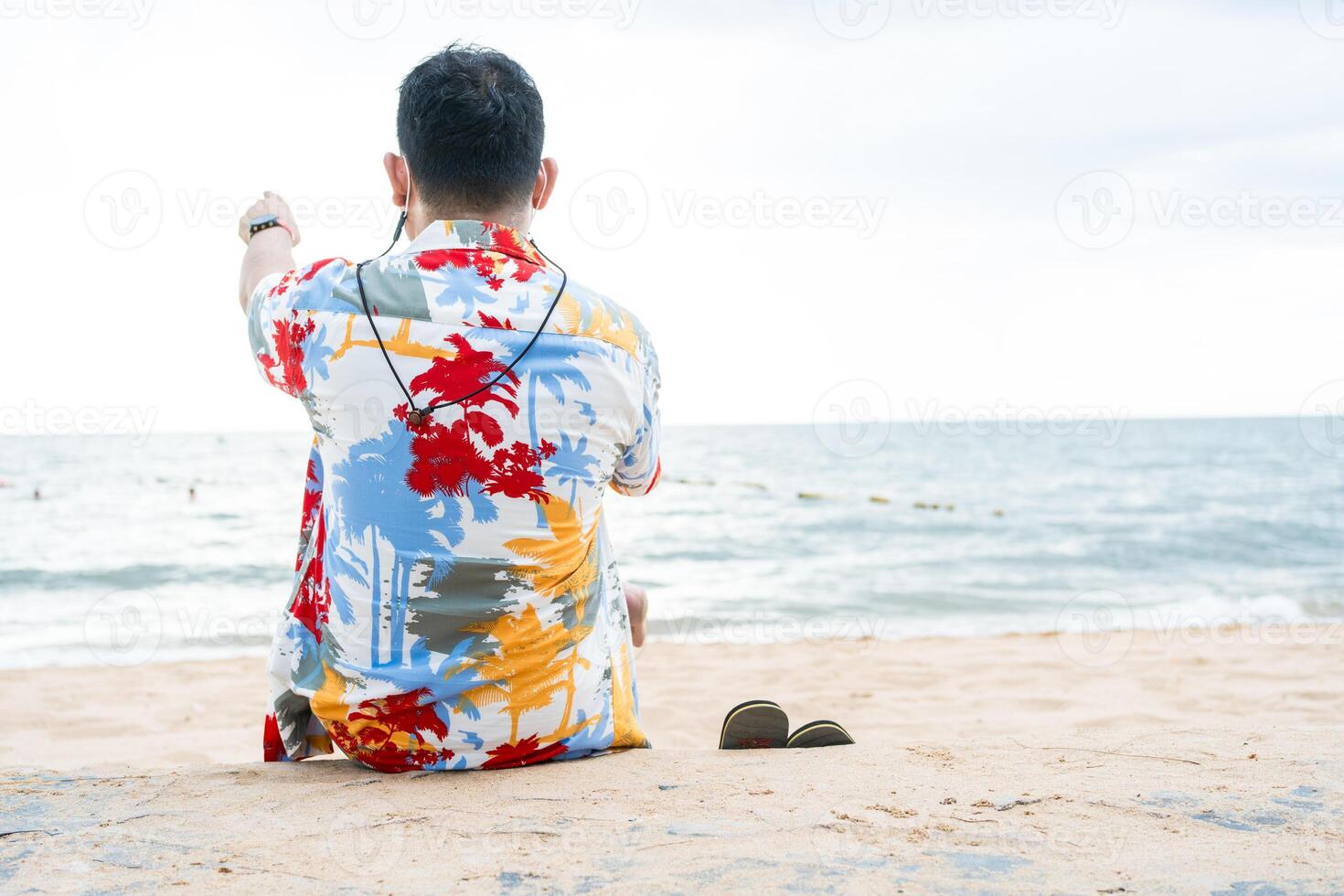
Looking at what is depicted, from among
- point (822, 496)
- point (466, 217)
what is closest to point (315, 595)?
point (466, 217)

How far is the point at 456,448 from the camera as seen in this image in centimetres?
159

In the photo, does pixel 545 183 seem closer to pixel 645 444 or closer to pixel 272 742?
pixel 645 444

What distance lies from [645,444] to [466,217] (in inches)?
22.5

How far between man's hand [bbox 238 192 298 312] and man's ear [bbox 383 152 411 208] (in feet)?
0.85

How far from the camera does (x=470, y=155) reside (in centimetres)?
173

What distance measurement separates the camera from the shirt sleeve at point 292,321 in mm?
1606

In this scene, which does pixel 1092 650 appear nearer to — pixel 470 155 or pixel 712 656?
pixel 712 656

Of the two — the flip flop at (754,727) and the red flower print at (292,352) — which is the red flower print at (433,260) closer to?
the red flower print at (292,352)

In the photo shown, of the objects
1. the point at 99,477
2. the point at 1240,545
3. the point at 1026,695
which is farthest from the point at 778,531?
the point at 99,477

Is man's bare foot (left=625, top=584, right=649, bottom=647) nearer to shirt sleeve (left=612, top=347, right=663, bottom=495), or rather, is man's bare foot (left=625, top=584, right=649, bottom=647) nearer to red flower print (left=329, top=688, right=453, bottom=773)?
shirt sleeve (left=612, top=347, right=663, bottom=495)

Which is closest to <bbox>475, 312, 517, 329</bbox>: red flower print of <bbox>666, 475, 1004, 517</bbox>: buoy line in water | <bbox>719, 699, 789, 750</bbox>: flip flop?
<bbox>719, 699, 789, 750</bbox>: flip flop

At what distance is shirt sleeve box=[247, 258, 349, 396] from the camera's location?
1606mm

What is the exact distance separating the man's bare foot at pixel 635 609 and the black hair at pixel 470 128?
96cm

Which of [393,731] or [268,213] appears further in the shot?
[268,213]
